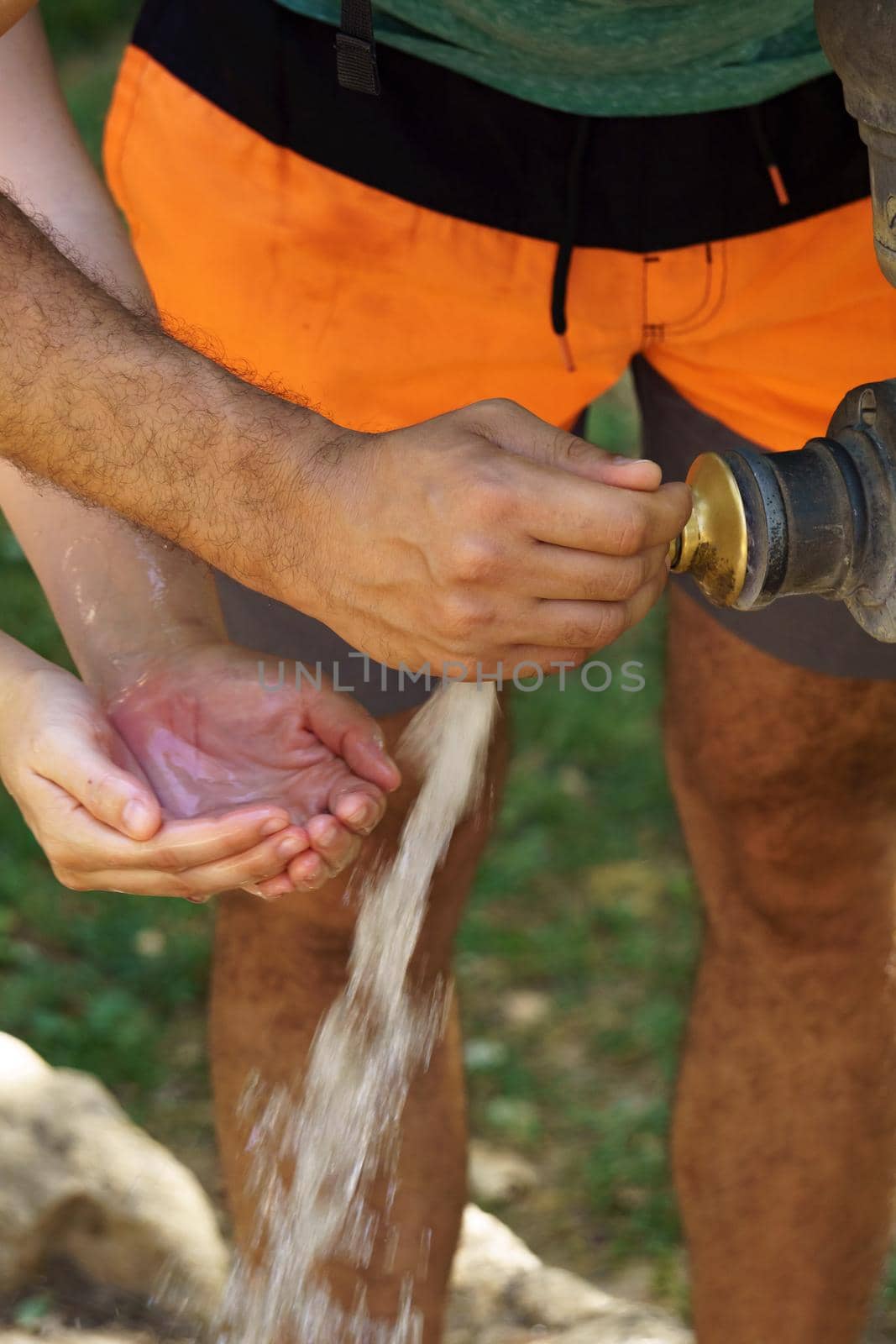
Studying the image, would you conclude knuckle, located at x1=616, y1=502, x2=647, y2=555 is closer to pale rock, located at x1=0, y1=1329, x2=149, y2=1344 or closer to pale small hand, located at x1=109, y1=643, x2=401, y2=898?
pale small hand, located at x1=109, y1=643, x2=401, y2=898

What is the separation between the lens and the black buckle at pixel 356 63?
1428 mm

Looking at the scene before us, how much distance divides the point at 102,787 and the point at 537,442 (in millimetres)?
474

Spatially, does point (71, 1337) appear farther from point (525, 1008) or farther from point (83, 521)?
point (83, 521)

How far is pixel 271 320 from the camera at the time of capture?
5.54ft

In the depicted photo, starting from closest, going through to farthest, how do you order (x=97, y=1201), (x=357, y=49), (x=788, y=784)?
(x=357, y=49) < (x=788, y=784) < (x=97, y=1201)

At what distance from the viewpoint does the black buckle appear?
1428mm

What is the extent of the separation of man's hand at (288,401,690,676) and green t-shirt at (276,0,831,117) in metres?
0.40

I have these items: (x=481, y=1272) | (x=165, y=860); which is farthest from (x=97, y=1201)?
(x=165, y=860)

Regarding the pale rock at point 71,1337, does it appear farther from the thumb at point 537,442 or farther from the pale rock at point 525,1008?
the thumb at point 537,442

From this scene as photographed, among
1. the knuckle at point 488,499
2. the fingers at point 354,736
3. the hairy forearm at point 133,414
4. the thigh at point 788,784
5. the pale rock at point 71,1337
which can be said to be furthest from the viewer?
the pale rock at point 71,1337

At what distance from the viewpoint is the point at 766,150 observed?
1628 mm

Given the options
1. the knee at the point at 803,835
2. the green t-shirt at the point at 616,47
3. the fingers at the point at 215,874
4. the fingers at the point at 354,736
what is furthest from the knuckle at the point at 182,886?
the green t-shirt at the point at 616,47

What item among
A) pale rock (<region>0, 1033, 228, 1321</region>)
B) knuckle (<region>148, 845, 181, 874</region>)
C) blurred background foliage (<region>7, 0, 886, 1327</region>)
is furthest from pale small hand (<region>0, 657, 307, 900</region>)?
blurred background foliage (<region>7, 0, 886, 1327</region>)

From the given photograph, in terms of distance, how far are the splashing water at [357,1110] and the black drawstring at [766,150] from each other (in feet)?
2.04
